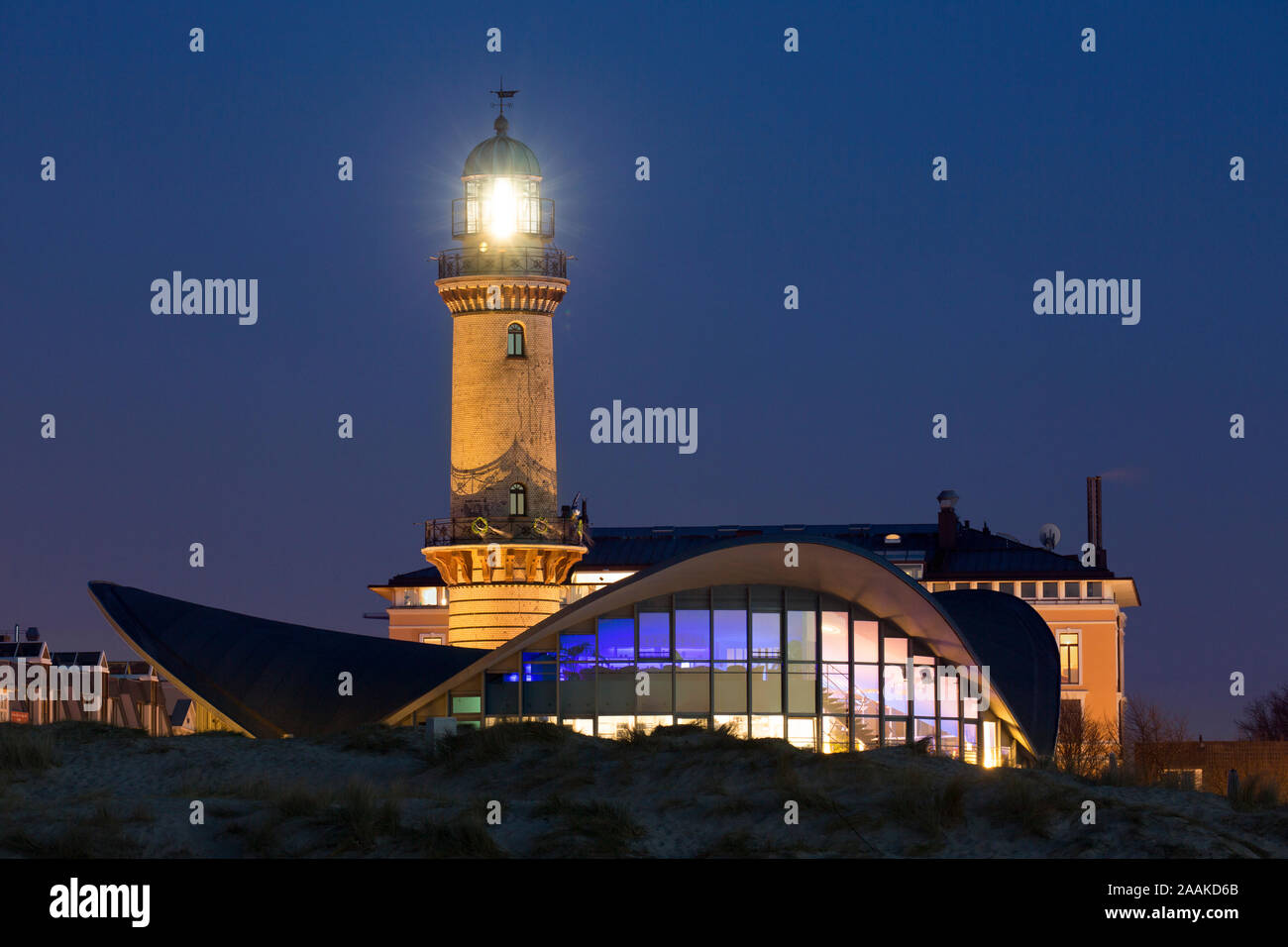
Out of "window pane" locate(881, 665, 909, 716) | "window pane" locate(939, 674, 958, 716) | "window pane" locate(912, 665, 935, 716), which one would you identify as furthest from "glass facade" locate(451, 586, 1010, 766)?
"window pane" locate(939, 674, 958, 716)

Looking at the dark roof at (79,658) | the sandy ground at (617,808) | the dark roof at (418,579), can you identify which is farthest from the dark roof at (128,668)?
the sandy ground at (617,808)

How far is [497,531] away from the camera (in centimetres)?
7081

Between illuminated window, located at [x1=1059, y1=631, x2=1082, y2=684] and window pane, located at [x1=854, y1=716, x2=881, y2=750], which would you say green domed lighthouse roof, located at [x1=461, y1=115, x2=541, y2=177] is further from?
illuminated window, located at [x1=1059, y1=631, x2=1082, y2=684]

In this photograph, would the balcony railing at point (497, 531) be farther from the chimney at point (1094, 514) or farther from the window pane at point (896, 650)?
the chimney at point (1094, 514)

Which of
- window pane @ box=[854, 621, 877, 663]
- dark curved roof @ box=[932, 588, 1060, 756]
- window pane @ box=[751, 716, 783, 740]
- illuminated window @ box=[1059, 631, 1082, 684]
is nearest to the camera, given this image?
window pane @ box=[751, 716, 783, 740]

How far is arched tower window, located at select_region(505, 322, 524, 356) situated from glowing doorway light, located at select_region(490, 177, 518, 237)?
3208 mm

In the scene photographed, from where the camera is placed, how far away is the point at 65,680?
13750 centimetres

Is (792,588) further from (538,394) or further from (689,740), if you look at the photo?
(689,740)

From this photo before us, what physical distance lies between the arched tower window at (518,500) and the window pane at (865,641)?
15697 mm

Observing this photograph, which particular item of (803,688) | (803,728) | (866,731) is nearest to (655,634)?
(803,688)

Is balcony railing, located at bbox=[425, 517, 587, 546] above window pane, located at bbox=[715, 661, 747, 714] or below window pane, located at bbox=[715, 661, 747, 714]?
above

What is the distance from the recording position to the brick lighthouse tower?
70938 mm

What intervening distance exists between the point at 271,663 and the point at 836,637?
15.8 meters

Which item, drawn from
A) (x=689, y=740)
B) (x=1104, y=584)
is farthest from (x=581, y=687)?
(x=1104, y=584)
